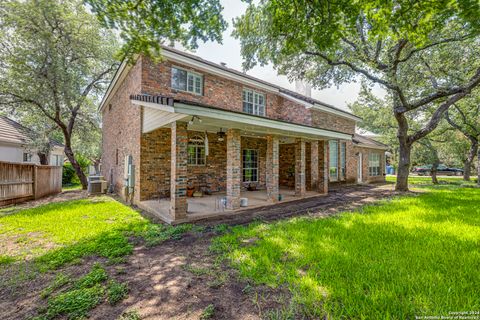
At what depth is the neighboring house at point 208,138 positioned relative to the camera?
236 inches

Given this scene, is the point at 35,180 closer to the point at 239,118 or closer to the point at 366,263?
the point at 239,118

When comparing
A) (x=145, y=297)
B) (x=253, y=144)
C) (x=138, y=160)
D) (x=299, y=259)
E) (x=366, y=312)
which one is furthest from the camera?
(x=253, y=144)

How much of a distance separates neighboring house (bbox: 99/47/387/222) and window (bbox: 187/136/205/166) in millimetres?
50

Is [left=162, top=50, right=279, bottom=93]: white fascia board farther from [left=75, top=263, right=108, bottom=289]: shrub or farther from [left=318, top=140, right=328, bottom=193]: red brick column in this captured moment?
[left=75, top=263, right=108, bottom=289]: shrub

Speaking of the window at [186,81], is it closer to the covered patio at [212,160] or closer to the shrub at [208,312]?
the covered patio at [212,160]

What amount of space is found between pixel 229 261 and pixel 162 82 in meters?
7.80

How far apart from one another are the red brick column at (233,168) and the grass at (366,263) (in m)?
1.86

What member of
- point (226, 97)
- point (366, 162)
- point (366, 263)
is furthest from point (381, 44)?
point (366, 263)

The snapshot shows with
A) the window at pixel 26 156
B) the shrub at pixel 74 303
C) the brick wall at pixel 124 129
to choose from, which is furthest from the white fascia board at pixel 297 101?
the window at pixel 26 156

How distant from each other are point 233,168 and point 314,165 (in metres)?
5.75

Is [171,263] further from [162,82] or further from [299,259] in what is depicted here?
[162,82]

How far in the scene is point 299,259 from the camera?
3.43 meters

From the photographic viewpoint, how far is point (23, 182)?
29.9ft

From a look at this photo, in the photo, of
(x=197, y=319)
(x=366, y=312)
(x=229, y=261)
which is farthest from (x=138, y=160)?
(x=366, y=312)
